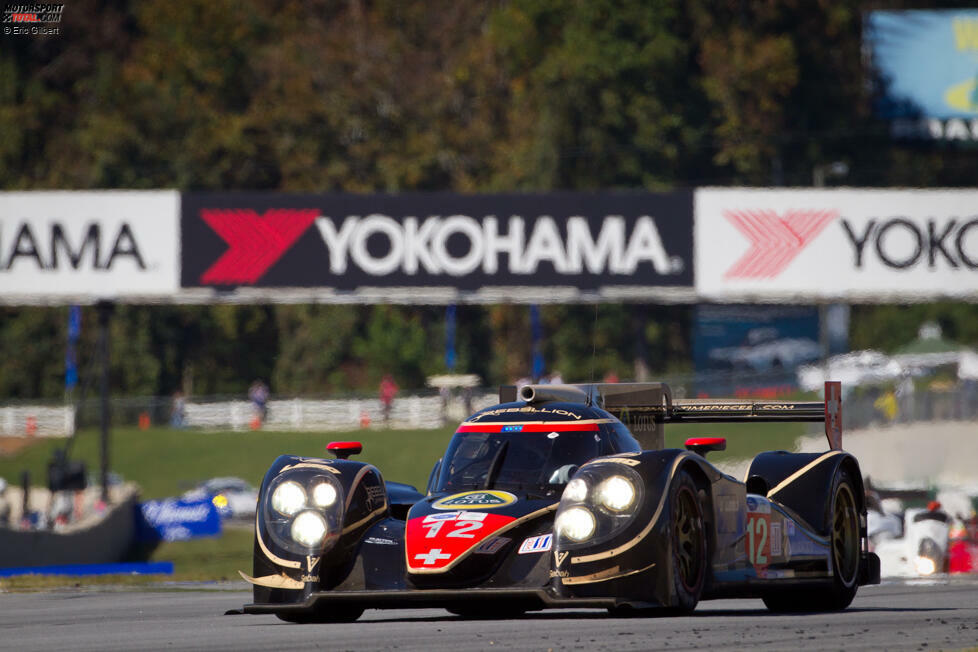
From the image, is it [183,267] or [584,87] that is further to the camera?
[584,87]

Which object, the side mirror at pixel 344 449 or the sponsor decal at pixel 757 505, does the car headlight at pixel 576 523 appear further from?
the side mirror at pixel 344 449

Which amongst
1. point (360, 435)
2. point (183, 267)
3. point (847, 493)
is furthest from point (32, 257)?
point (847, 493)

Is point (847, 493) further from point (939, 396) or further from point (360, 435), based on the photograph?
point (360, 435)

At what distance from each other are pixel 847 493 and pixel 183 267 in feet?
87.9

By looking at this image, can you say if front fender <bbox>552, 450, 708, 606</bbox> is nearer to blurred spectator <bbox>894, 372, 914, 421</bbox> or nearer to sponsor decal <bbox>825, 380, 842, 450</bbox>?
sponsor decal <bbox>825, 380, 842, 450</bbox>

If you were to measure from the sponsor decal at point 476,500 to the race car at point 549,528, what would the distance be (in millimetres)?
13

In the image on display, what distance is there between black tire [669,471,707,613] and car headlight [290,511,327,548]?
5.96 ft

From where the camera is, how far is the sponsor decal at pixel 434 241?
36.3 meters

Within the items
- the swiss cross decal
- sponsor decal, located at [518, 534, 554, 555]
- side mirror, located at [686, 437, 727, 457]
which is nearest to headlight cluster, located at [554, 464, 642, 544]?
sponsor decal, located at [518, 534, 554, 555]

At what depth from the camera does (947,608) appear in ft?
36.6

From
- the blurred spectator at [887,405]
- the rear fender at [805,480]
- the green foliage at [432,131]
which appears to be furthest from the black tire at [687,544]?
the green foliage at [432,131]

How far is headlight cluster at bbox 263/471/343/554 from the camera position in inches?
368

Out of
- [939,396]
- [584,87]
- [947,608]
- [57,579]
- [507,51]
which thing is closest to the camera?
[947,608]

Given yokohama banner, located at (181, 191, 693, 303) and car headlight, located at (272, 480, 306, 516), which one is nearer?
car headlight, located at (272, 480, 306, 516)
